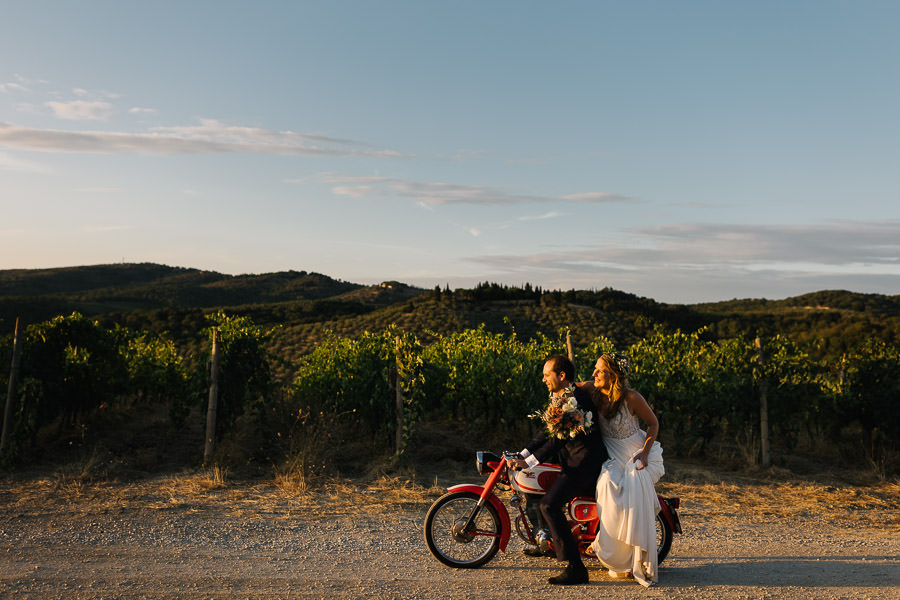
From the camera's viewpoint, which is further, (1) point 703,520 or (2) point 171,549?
(1) point 703,520

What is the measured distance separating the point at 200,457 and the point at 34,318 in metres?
36.1

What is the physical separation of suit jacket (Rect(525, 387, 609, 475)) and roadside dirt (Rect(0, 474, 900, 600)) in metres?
0.90

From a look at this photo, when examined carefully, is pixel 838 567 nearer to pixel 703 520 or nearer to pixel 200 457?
pixel 703 520

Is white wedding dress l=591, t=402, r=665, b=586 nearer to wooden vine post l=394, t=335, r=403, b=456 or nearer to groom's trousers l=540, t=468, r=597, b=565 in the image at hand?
groom's trousers l=540, t=468, r=597, b=565

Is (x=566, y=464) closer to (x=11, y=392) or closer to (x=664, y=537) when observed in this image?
(x=664, y=537)

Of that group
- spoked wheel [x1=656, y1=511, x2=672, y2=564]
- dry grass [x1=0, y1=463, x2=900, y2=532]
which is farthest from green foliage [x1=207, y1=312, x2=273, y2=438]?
spoked wheel [x1=656, y1=511, x2=672, y2=564]

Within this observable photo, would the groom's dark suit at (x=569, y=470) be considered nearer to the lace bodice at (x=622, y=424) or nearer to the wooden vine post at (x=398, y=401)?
the lace bodice at (x=622, y=424)

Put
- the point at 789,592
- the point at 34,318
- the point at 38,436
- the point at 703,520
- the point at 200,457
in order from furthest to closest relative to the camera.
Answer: the point at 34,318
the point at 38,436
the point at 200,457
the point at 703,520
the point at 789,592

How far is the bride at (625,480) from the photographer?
515 centimetres

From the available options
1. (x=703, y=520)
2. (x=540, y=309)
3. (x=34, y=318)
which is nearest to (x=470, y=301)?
(x=540, y=309)

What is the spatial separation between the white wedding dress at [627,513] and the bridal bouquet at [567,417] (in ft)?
0.94

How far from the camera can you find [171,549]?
6.09m

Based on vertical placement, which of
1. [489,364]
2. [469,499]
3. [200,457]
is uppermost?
[489,364]

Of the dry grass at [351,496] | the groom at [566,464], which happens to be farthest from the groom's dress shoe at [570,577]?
the dry grass at [351,496]
